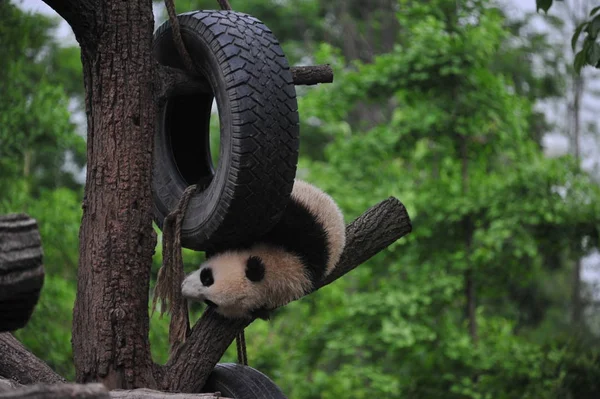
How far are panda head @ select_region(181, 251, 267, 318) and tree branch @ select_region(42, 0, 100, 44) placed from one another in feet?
3.00

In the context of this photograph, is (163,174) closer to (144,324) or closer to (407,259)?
(144,324)

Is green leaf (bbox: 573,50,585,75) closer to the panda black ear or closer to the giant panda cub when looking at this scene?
the giant panda cub

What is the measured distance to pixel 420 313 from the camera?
312 inches

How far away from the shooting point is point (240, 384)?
3061mm

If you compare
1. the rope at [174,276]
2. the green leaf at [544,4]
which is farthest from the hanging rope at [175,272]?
the green leaf at [544,4]

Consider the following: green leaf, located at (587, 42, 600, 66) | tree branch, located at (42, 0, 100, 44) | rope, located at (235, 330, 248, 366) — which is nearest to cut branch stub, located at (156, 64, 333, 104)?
tree branch, located at (42, 0, 100, 44)

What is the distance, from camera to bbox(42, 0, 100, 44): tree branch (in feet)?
9.00

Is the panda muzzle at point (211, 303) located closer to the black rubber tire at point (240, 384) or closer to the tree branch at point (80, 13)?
the black rubber tire at point (240, 384)

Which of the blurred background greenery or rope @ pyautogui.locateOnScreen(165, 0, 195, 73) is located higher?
rope @ pyautogui.locateOnScreen(165, 0, 195, 73)

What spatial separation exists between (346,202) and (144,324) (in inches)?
202

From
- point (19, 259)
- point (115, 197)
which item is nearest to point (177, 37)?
point (115, 197)

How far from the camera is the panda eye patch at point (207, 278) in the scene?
2883 mm

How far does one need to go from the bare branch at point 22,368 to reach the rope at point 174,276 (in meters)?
0.48

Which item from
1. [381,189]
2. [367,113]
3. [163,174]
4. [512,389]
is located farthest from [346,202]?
[367,113]
